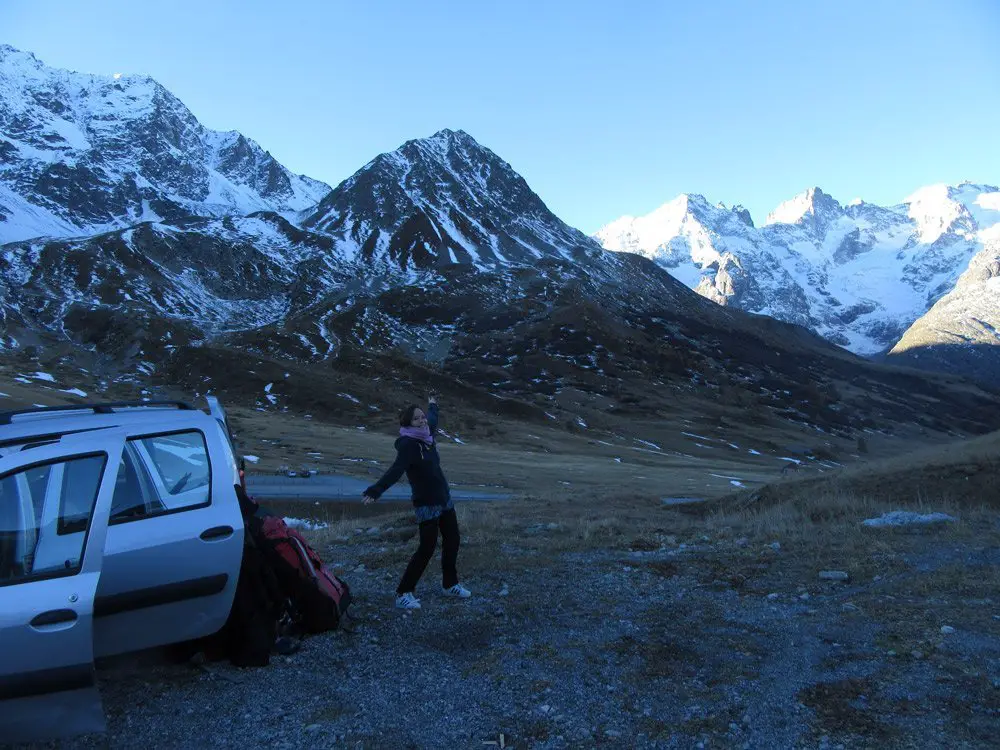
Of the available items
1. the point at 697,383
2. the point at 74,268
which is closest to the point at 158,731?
the point at 697,383

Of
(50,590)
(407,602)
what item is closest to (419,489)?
(407,602)

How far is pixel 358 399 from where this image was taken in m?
73.3

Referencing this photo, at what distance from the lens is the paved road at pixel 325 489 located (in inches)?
981

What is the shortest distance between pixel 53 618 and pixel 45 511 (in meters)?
0.75

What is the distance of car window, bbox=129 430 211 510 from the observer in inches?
222

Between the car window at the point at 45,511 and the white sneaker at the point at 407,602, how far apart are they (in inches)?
140

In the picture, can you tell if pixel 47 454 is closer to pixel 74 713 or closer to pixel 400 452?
pixel 74 713

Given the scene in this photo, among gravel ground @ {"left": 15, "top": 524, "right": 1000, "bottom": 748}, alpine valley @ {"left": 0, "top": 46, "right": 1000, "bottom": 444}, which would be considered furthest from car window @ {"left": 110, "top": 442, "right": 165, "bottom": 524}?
alpine valley @ {"left": 0, "top": 46, "right": 1000, "bottom": 444}

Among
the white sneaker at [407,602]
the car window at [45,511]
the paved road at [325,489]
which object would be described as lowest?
the paved road at [325,489]

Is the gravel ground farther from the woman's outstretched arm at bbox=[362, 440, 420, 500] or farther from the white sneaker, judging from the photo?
the woman's outstretched arm at bbox=[362, 440, 420, 500]

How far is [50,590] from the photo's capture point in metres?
4.53

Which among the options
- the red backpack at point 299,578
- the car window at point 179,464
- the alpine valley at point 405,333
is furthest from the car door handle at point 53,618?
the alpine valley at point 405,333

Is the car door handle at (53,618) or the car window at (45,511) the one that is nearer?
the car door handle at (53,618)

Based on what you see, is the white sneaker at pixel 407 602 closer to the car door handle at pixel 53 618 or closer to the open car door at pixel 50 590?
the open car door at pixel 50 590
